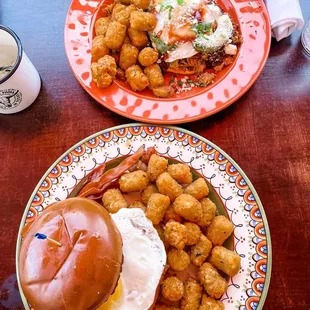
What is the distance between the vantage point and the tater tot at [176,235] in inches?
51.9

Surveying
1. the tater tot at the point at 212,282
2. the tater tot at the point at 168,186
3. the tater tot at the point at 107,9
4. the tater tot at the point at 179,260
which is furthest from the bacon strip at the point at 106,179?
the tater tot at the point at 107,9

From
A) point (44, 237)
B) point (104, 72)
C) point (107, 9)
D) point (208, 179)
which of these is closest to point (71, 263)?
point (44, 237)

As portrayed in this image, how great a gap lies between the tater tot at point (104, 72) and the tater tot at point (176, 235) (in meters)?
0.63

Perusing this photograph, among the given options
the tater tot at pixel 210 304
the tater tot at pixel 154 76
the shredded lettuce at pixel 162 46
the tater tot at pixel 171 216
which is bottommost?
the tater tot at pixel 210 304

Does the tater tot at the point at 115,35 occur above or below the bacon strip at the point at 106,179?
above

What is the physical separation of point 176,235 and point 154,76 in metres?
0.68

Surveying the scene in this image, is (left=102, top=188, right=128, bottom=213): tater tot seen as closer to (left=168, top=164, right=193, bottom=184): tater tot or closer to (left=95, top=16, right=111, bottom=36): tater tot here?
(left=168, top=164, right=193, bottom=184): tater tot

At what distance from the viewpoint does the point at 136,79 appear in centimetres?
165

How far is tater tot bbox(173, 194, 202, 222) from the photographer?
1365mm

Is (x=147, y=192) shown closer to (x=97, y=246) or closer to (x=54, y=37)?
(x=97, y=246)

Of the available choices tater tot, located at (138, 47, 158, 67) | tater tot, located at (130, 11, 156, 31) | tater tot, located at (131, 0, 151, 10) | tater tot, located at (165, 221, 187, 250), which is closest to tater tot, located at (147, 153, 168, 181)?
tater tot, located at (165, 221, 187, 250)

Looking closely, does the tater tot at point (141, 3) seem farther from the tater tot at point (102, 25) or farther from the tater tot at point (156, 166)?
the tater tot at point (156, 166)

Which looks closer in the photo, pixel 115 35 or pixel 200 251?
pixel 200 251

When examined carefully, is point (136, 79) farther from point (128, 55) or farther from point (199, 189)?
point (199, 189)
